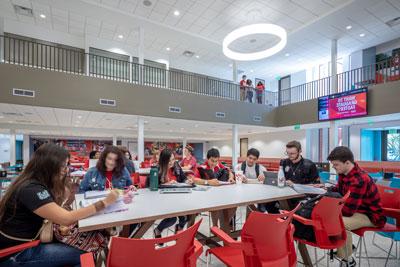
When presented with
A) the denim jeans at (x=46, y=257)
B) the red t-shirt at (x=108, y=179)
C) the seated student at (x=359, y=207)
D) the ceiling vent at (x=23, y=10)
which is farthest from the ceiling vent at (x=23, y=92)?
the seated student at (x=359, y=207)

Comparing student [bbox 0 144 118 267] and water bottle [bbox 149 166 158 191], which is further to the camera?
water bottle [bbox 149 166 158 191]

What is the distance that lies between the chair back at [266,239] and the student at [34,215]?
39.3 inches

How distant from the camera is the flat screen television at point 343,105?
7.90 m

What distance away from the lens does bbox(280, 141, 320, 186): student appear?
3.16m

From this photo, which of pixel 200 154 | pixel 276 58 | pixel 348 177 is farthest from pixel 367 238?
pixel 200 154

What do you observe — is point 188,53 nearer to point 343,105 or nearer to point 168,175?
point 343,105

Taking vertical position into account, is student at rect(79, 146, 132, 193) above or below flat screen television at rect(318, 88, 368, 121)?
below

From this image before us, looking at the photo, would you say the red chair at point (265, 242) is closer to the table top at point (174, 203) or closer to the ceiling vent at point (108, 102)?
the table top at point (174, 203)

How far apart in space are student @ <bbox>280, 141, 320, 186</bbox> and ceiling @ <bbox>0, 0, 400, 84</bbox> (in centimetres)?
545

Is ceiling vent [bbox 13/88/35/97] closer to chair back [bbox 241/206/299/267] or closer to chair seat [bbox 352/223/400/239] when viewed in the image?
chair back [bbox 241/206/299/267]

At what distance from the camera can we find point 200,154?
23.8 metres

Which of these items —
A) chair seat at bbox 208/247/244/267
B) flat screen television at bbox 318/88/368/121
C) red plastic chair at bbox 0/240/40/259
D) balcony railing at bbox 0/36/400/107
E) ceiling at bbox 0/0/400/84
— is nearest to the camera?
red plastic chair at bbox 0/240/40/259

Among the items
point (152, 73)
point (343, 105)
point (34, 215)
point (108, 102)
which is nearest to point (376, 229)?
point (34, 215)

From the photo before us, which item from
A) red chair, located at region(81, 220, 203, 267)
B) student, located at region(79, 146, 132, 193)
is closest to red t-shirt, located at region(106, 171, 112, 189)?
student, located at region(79, 146, 132, 193)
